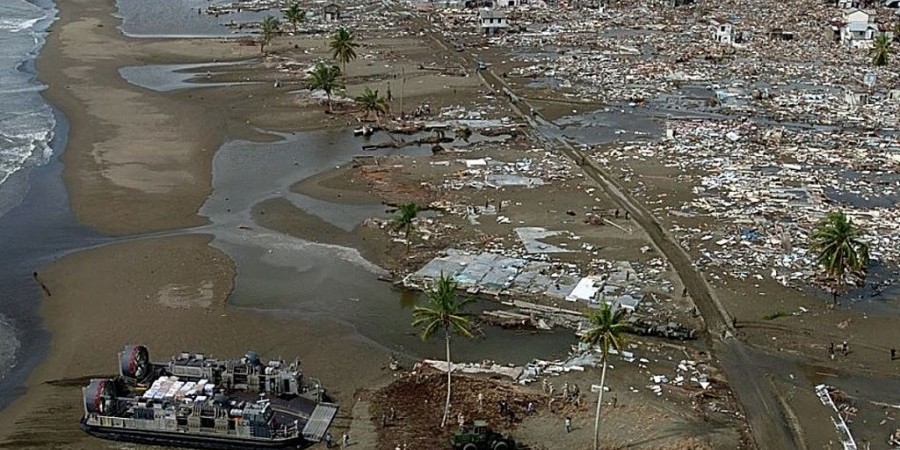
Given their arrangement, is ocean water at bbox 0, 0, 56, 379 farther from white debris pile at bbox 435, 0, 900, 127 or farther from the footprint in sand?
white debris pile at bbox 435, 0, 900, 127

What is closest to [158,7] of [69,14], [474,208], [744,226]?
[69,14]

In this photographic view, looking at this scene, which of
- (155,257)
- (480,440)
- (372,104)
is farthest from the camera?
(372,104)

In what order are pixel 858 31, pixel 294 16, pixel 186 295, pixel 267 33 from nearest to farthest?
pixel 186 295 < pixel 267 33 < pixel 858 31 < pixel 294 16

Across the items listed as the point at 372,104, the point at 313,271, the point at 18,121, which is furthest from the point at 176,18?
the point at 313,271

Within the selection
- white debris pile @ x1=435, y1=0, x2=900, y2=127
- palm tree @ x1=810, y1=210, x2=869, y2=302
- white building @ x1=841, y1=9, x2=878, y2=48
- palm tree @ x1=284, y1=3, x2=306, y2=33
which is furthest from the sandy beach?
white building @ x1=841, y1=9, x2=878, y2=48

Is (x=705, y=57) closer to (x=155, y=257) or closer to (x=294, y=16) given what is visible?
(x=294, y=16)

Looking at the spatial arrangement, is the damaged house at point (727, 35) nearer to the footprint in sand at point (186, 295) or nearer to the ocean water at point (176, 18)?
the ocean water at point (176, 18)
